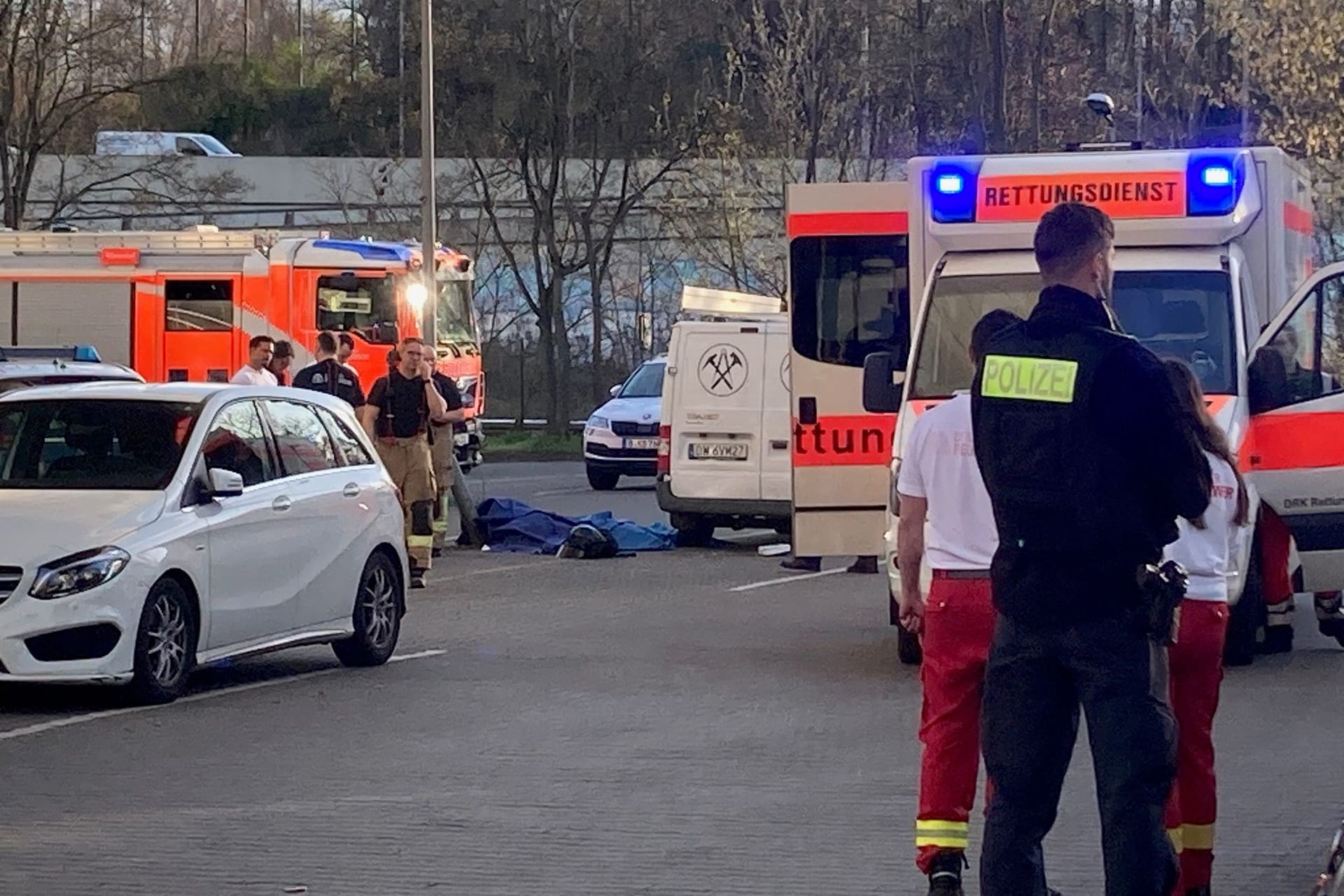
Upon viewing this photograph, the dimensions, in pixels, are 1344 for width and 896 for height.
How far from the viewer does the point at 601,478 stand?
29812 mm

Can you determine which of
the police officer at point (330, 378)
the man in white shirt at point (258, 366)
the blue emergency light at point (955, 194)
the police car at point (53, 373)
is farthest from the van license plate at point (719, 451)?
the blue emergency light at point (955, 194)

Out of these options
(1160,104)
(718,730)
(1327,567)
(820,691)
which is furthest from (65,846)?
(1160,104)

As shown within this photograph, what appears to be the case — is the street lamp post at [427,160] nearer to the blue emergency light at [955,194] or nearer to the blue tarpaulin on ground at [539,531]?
the blue tarpaulin on ground at [539,531]

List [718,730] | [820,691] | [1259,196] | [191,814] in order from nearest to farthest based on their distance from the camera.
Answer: [191,814] < [718,730] < [820,691] < [1259,196]

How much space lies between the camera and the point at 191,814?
28.0ft

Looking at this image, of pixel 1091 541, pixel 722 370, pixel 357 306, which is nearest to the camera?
pixel 1091 541

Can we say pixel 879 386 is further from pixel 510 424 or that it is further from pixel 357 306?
pixel 510 424

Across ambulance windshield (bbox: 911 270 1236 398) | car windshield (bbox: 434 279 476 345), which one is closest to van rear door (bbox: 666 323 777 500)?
ambulance windshield (bbox: 911 270 1236 398)

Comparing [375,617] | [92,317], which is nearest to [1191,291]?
[375,617]

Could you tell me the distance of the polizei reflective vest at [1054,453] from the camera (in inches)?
212

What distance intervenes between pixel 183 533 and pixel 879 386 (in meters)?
3.76

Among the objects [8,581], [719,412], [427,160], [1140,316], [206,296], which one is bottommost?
[8,581]

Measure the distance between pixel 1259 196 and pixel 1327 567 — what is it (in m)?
2.09

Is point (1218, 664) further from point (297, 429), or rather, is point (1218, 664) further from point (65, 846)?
point (297, 429)
